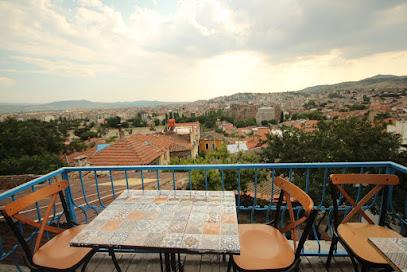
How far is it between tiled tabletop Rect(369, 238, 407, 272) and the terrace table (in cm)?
94

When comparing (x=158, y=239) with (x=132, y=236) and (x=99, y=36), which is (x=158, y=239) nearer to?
(x=132, y=236)

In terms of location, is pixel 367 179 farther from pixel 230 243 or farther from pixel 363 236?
pixel 230 243

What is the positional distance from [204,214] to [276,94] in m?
140

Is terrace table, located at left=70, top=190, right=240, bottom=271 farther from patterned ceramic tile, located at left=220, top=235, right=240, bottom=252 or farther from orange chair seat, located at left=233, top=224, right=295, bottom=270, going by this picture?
orange chair seat, located at left=233, top=224, right=295, bottom=270

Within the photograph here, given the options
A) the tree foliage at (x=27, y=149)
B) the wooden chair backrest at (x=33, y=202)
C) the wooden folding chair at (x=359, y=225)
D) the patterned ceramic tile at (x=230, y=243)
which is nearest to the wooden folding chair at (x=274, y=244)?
the patterned ceramic tile at (x=230, y=243)

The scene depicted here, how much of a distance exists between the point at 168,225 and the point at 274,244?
1058 millimetres

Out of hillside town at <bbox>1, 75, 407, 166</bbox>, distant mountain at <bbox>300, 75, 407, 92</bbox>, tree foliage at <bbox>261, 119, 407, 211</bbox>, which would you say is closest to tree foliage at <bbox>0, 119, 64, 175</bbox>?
hillside town at <bbox>1, 75, 407, 166</bbox>

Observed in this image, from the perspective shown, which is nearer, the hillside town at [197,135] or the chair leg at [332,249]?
the chair leg at [332,249]

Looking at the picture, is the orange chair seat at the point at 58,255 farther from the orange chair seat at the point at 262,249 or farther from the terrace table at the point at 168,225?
the orange chair seat at the point at 262,249

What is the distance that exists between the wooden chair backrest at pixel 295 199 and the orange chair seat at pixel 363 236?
19.9 inches

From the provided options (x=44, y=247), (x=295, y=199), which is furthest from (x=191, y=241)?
(x=44, y=247)

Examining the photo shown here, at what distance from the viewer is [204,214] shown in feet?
5.83

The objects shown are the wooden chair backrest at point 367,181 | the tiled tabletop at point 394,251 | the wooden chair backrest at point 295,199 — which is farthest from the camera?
the wooden chair backrest at point 367,181

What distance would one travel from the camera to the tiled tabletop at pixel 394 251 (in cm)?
122
